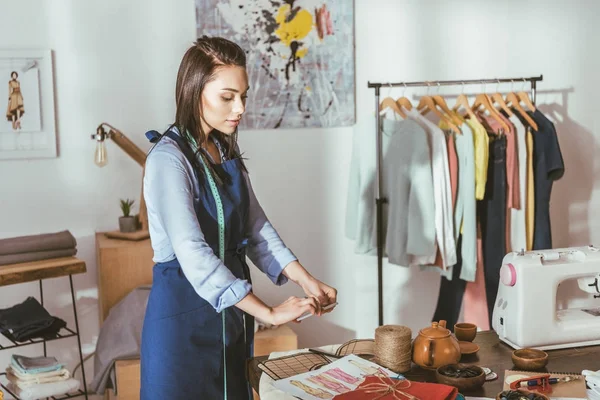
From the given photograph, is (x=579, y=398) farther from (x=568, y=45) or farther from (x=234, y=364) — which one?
(x=568, y=45)

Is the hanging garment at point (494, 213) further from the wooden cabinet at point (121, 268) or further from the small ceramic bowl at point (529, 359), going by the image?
the small ceramic bowl at point (529, 359)

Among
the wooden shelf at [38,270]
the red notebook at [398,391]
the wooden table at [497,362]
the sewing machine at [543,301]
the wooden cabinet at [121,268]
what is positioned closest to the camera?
the red notebook at [398,391]

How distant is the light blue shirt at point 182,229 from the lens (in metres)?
1.89

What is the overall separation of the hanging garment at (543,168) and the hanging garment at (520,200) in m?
0.08

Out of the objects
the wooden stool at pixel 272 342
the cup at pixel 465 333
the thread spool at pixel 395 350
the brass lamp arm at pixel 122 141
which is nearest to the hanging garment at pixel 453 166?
the wooden stool at pixel 272 342

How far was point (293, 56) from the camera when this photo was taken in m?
4.03

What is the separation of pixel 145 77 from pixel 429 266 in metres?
1.68

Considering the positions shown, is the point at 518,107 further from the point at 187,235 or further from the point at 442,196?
the point at 187,235

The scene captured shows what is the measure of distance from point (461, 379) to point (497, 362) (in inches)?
11.2

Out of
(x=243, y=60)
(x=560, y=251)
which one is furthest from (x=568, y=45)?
(x=243, y=60)

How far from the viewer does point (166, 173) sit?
6.45 feet

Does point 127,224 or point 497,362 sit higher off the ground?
point 127,224

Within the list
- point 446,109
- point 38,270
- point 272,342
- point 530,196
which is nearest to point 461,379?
point 272,342

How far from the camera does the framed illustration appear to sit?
11.9 ft
